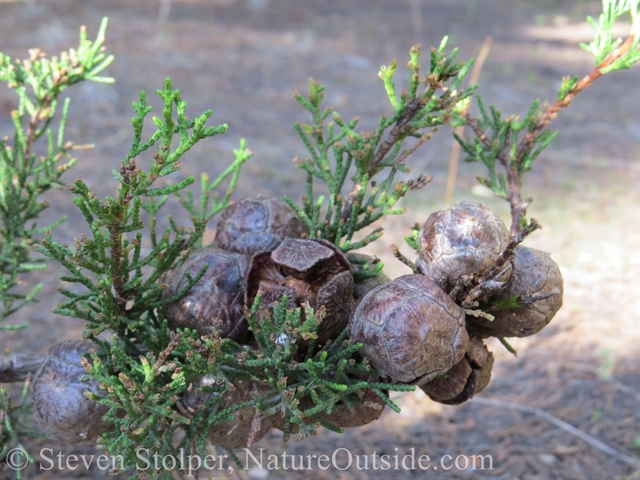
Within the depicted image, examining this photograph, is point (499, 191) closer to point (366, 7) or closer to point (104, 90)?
point (104, 90)

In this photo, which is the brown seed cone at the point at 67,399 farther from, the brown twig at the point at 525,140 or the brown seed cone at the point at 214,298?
the brown twig at the point at 525,140

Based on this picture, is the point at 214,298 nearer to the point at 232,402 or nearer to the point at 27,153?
the point at 232,402

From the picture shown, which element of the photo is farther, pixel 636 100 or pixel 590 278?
pixel 636 100

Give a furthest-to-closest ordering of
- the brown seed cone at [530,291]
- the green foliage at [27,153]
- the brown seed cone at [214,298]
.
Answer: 1. the green foliage at [27,153]
2. the brown seed cone at [214,298]
3. the brown seed cone at [530,291]

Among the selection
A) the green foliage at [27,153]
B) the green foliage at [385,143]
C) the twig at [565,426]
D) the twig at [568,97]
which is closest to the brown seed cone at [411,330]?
the green foliage at [385,143]

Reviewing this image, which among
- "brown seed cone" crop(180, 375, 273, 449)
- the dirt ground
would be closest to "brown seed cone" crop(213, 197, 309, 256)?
"brown seed cone" crop(180, 375, 273, 449)

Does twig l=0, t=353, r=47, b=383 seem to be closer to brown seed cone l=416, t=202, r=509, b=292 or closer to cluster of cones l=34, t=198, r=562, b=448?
cluster of cones l=34, t=198, r=562, b=448

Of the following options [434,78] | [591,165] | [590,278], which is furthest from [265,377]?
[591,165]
